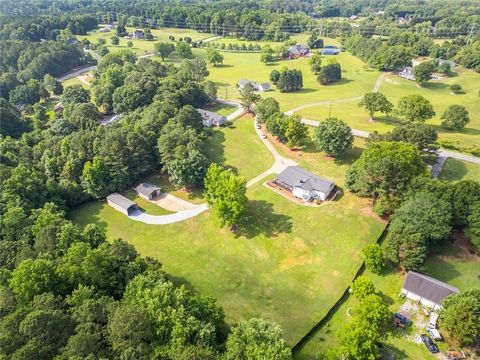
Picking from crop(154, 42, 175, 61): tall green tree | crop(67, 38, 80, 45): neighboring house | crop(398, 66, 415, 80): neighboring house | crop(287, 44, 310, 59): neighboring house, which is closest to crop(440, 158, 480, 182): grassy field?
crop(398, 66, 415, 80): neighboring house

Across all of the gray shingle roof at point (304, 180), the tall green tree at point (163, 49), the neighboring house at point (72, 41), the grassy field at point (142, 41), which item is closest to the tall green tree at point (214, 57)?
the tall green tree at point (163, 49)

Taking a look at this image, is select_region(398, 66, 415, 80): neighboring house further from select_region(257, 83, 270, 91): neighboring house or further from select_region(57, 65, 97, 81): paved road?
select_region(57, 65, 97, 81): paved road

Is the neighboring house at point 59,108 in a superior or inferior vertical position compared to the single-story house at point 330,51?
superior

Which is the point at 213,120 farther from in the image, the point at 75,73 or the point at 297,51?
the point at 297,51

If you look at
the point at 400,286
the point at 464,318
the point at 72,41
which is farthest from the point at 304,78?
the point at 72,41

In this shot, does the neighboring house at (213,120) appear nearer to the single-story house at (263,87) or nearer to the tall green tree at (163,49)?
the single-story house at (263,87)

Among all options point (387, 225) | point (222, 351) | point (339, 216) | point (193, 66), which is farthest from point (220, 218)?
point (193, 66)
